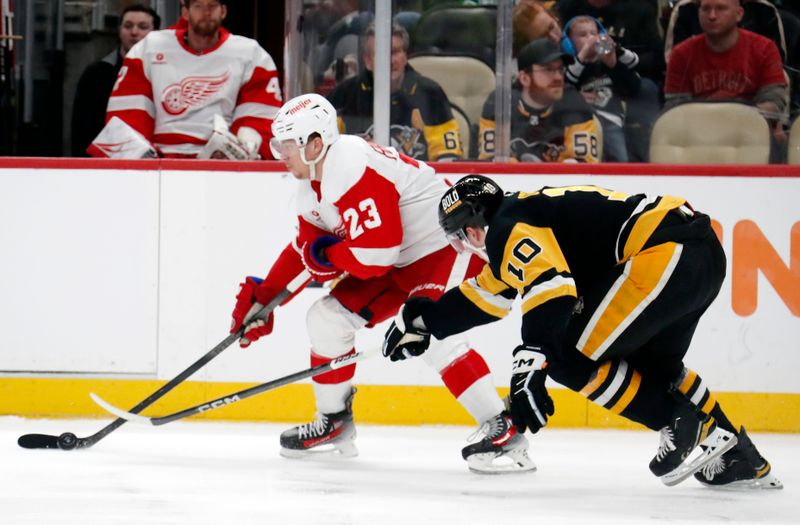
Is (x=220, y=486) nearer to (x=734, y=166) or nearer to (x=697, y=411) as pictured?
(x=697, y=411)

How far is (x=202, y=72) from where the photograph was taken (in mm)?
4953

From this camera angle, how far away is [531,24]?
15.8 feet

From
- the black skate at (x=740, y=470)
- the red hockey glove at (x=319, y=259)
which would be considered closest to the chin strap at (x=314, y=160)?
the red hockey glove at (x=319, y=259)

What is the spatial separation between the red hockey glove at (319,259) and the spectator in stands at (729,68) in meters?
1.75

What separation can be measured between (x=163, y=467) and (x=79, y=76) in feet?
8.58

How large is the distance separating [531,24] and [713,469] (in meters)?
2.11

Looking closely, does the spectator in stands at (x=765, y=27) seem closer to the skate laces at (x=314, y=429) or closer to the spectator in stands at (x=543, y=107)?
the spectator in stands at (x=543, y=107)

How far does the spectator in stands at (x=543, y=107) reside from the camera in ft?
15.6

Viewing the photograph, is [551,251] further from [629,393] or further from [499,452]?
[499,452]

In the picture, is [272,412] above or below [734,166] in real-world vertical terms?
below

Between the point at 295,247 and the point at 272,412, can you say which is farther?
the point at 272,412

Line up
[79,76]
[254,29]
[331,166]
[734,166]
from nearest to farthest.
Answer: [331,166] < [734,166] < [79,76] < [254,29]

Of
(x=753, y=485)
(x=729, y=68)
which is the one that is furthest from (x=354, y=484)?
(x=729, y=68)

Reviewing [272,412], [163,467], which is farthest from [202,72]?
[163,467]
